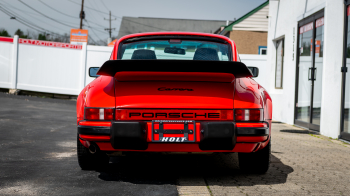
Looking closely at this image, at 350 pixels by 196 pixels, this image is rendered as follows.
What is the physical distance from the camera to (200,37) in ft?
15.4

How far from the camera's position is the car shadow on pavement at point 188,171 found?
417 cm

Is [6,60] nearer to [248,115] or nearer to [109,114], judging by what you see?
[109,114]

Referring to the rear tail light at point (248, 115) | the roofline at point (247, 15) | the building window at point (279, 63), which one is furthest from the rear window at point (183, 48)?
the roofline at point (247, 15)

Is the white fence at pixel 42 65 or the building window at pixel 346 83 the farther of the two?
the white fence at pixel 42 65

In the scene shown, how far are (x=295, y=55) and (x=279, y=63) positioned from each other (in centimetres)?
249

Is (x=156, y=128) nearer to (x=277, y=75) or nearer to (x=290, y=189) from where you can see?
(x=290, y=189)

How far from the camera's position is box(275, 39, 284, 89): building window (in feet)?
43.4

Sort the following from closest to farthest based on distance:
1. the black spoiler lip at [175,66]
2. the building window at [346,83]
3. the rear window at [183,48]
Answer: the black spoiler lip at [175,66] < the rear window at [183,48] < the building window at [346,83]

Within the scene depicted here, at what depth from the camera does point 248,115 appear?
3.71 metres

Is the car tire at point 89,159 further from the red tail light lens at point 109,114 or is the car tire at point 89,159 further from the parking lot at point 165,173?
the red tail light lens at point 109,114

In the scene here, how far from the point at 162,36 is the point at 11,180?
230 cm

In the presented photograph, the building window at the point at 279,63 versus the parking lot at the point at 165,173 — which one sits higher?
the building window at the point at 279,63

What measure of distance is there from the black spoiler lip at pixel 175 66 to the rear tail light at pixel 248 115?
0.35m

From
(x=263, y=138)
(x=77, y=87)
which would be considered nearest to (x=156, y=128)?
(x=263, y=138)
